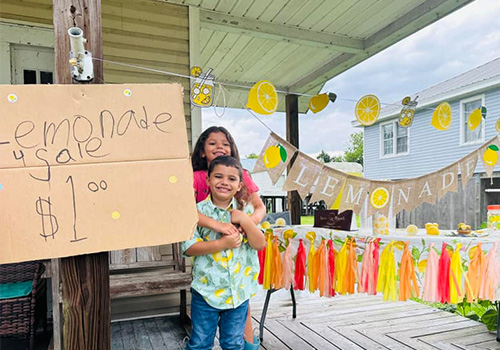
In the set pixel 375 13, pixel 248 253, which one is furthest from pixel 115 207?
pixel 375 13

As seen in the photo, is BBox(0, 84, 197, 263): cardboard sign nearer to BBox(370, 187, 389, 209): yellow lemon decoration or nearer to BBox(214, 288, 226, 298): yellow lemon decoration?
BBox(214, 288, 226, 298): yellow lemon decoration

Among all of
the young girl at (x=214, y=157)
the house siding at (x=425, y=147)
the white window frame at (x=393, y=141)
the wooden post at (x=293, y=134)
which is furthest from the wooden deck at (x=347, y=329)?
the white window frame at (x=393, y=141)

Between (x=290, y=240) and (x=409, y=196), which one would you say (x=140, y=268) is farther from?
(x=409, y=196)

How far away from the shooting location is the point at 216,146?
151cm

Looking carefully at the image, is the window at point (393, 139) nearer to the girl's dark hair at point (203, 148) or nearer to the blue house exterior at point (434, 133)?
the blue house exterior at point (434, 133)

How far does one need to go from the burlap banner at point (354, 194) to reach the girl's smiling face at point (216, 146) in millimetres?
883

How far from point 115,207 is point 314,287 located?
1767mm

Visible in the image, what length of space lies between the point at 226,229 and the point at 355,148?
38.9m

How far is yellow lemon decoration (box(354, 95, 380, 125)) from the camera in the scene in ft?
8.95

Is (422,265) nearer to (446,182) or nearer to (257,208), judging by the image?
(446,182)

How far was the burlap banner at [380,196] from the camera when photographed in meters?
2.05

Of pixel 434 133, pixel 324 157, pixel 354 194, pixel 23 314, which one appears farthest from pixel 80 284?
pixel 324 157

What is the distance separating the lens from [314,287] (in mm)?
2186

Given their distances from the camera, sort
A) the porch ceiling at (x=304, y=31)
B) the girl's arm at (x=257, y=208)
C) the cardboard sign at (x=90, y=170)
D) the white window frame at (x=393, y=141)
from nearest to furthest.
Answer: the cardboard sign at (x=90, y=170), the girl's arm at (x=257, y=208), the porch ceiling at (x=304, y=31), the white window frame at (x=393, y=141)
